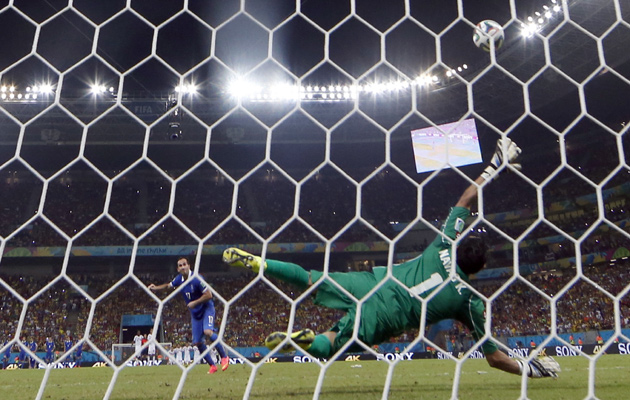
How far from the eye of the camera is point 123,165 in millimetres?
21281

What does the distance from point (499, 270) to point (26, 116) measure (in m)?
18.8

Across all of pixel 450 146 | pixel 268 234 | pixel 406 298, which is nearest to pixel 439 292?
pixel 406 298

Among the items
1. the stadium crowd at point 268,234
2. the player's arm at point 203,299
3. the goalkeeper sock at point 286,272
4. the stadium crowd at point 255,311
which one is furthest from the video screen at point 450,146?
the goalkeeper sock at point 286,272

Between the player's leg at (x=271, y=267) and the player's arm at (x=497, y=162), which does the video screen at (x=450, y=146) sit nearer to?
the player's arm at (x=497, y=162)

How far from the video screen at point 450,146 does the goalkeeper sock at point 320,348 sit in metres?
12.1

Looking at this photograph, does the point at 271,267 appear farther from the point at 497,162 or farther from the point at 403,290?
the point at 497,162

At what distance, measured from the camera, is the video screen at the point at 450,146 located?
48.7 feet

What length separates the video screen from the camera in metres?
14.8

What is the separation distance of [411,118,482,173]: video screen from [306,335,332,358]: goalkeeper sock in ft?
39.8

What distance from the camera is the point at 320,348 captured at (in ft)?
8.27

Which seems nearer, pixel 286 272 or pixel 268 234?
pixel 286 272

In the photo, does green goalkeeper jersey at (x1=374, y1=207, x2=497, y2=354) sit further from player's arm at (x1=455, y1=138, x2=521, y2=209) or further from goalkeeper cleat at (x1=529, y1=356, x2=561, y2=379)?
goalkeeper cleat at (x1=529, y1=356, x2=561, y2=379)

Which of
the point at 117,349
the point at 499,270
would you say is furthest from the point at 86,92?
the point at 499,270

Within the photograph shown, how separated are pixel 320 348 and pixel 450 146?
13483 mm
